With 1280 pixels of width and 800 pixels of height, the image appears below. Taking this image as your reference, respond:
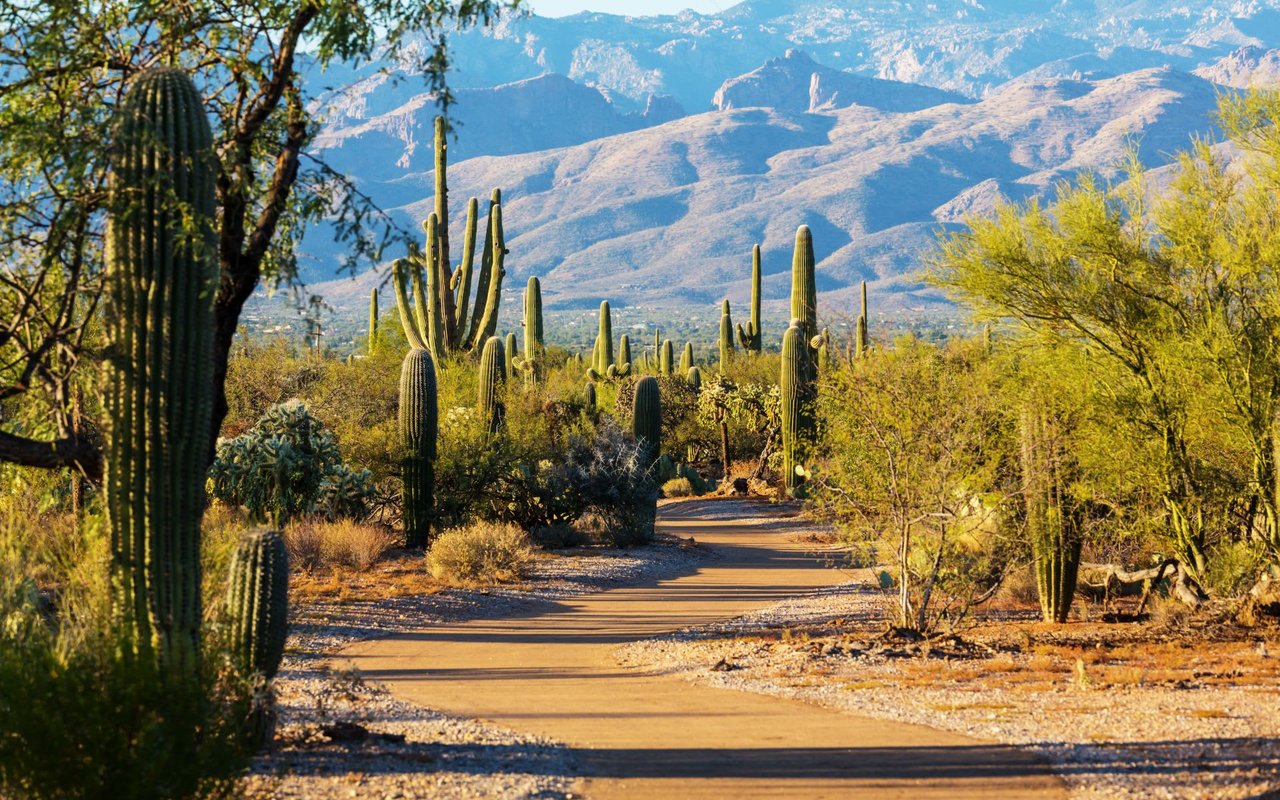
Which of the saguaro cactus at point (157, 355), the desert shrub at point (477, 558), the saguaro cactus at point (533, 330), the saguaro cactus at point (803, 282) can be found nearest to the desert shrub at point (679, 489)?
the saguaro cactus at point (803, 282)

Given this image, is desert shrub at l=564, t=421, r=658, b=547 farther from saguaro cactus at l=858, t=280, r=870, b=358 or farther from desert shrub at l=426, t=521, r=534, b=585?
saguaro cactus at l=858, t=280, r=870, b=358

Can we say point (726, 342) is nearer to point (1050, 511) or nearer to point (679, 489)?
point (679, 489)

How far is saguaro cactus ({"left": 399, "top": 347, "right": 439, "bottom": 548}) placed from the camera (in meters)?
19.8

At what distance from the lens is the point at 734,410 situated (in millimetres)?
37312

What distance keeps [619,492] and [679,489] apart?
479 inches

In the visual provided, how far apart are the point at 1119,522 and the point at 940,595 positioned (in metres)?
2.31

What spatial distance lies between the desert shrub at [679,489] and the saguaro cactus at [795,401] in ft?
8.75

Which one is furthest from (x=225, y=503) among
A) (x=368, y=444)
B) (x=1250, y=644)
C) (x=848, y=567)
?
(x=1250, y=644)

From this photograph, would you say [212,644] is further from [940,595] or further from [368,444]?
[368,444]

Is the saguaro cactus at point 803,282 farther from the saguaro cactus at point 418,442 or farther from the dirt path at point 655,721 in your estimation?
the dirt path at point 655,721

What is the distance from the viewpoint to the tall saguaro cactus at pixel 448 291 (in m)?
27.0

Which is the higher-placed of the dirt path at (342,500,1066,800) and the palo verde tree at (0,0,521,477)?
the palo verde tree at (0,0,521,477)

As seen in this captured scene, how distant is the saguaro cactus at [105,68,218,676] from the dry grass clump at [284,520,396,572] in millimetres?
10352

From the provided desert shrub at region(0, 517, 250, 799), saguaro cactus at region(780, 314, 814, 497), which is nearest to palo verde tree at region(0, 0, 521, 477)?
desert shrub at region(0, 517, 250, 799)
